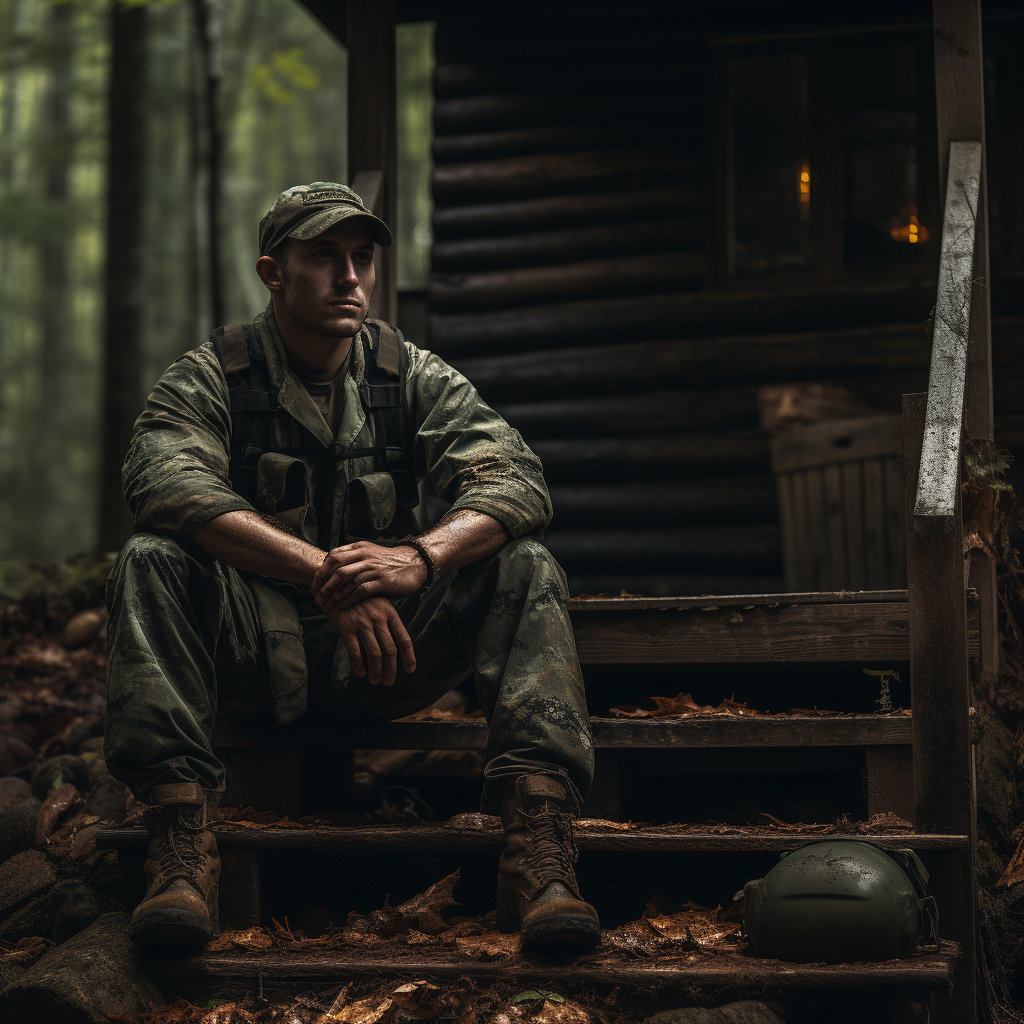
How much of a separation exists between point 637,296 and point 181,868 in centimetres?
490

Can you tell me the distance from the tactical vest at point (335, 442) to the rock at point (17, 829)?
1378 millimetres

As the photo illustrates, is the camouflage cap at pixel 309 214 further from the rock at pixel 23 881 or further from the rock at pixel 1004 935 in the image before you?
the rock at pixel 1004 935

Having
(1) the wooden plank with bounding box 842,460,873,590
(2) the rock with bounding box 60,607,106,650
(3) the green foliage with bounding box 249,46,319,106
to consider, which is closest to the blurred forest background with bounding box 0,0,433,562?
(3) the green foliage with bounding box 249,46,319,106

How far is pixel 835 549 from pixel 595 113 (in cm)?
297

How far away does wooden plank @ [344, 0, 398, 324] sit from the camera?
486 cm

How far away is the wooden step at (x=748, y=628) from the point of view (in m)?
3.44

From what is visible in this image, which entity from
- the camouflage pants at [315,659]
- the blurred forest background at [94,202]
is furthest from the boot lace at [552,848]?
the blurred forest background at [94,202]

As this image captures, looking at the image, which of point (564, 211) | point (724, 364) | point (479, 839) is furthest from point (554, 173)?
point (479, 839)

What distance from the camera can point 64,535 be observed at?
26828mm

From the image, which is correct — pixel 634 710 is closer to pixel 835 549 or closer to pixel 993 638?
pixel 993 638

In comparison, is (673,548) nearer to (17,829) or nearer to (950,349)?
(950,349)

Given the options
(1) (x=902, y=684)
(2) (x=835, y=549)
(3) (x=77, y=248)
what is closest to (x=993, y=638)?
(1) (x=902, y=684)

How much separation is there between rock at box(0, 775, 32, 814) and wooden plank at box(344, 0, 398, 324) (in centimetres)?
225

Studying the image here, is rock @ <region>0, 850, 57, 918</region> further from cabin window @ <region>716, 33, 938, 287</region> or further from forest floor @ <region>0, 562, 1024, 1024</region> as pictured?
cabin window @ <region>716, 33, 938, 287</region>
